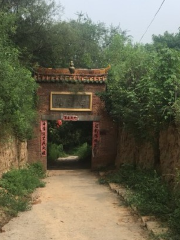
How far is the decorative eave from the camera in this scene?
47.4 feet

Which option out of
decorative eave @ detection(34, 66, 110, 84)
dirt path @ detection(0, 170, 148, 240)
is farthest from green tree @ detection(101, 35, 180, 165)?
dirt path @ detection(0, 170, 148, 240)

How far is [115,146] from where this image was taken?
1496 cm

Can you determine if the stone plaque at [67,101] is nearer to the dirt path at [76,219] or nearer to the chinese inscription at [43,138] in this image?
the chinese inscription at [43,138]

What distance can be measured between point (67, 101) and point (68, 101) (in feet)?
0.14

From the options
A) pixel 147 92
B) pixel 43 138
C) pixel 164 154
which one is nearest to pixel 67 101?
pixel 43 138

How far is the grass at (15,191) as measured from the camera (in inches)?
279

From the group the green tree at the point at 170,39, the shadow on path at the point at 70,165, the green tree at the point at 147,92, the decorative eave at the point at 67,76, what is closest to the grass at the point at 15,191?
the green tree at the point at 147,92

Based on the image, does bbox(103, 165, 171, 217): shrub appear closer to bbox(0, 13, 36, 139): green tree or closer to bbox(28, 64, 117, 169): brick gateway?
bbox(0, 13, 36, 139): green tree

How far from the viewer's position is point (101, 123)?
14.9 m

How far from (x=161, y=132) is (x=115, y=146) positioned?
6.83 metres

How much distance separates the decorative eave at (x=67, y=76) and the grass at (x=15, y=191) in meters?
5.09

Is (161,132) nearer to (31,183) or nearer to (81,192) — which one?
(81,192)

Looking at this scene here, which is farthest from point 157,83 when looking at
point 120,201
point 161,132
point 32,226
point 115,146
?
point 115,146

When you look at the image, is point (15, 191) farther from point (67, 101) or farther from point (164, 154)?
point (67, 101)
